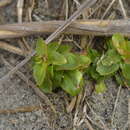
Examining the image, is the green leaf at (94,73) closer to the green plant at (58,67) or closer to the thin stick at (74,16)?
the green plant at (58,67)

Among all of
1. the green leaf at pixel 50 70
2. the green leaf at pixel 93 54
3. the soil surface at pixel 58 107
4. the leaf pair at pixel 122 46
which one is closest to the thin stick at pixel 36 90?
the soil surface at pixel 58 107

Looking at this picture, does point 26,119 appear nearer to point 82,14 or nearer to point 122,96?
point 122,96

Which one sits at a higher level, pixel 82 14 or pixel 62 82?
pixel 82 14

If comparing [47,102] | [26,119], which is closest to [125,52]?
[47,102]

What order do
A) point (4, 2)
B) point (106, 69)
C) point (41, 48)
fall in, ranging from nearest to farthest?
1. point (41, 48)
2. point (106, 69)
3. point (4, 2)

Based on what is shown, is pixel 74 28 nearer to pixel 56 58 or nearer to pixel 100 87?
pixel 56 58

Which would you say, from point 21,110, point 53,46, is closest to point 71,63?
point 53,46

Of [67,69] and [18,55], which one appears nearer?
[67,69]

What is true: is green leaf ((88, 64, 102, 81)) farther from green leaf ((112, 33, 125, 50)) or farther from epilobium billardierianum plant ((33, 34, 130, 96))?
green leaf ((112, 33, 125, 50))
